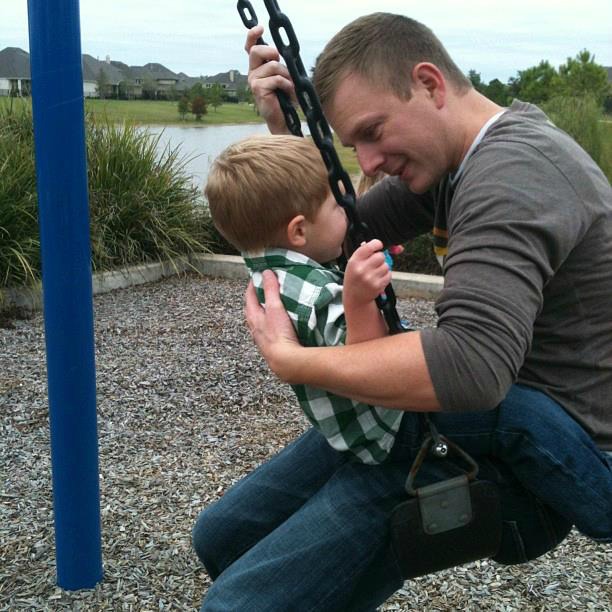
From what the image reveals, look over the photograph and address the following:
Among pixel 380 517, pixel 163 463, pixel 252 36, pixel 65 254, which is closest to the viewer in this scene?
pixel 380 517

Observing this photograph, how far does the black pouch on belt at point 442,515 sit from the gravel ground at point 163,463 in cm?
148

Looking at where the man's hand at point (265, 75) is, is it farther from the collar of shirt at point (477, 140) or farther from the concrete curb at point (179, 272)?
the concrete curb at point (179, 272)

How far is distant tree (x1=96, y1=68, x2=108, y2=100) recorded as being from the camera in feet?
32.6

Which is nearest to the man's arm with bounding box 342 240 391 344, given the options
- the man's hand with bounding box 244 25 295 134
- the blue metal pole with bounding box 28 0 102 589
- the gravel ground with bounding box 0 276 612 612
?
the man's hand with bounding box 244 25 295 134

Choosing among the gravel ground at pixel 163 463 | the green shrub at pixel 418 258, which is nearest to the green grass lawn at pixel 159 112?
the green shrub at pixel 418 258

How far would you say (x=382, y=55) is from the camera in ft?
5.87

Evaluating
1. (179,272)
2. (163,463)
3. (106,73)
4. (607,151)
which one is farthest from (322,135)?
(106,73)

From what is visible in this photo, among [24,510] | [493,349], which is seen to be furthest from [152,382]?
[493,349]

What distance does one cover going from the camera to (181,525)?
Answer: 11.5 feet

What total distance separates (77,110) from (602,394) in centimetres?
166

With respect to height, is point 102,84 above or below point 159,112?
above

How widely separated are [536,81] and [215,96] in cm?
747

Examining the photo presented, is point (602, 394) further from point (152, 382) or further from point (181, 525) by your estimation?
point (152, 382)

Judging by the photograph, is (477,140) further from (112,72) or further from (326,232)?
(112,72)
